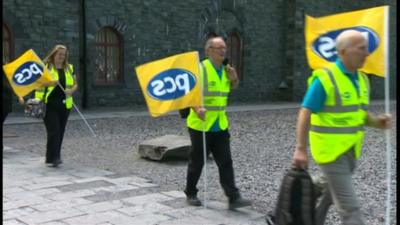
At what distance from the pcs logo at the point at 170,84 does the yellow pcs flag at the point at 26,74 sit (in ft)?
9.38

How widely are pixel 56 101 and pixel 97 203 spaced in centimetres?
257

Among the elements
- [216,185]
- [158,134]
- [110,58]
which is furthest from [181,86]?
[110,58]

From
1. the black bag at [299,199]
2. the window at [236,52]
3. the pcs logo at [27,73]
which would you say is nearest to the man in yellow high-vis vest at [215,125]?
the black bag at [299,199]

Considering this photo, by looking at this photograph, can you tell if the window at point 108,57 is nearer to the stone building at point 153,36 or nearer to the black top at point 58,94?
the stone building at point 153,36

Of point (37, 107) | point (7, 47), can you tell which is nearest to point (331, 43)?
point (37, 107)

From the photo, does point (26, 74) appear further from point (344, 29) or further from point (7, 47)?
point (7, 47)

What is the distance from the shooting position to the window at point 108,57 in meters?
19.5

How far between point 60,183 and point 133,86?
13.5 metres

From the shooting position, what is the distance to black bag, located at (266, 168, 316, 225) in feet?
13.4

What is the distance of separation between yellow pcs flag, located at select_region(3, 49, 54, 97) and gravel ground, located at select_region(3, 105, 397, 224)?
1.26 meters

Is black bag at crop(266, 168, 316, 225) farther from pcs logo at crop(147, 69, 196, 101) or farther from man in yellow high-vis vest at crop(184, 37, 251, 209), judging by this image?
pcs logo at crop(147, 69, 196, 101)

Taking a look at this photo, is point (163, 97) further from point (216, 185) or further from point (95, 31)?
point (95, 31)

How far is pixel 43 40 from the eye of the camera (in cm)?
1780

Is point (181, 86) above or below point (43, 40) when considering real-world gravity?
below
